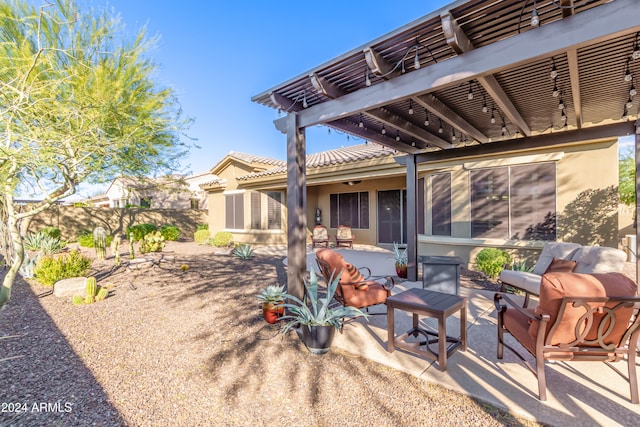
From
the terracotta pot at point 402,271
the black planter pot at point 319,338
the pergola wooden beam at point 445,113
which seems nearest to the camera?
the black planter pot at point 319,338

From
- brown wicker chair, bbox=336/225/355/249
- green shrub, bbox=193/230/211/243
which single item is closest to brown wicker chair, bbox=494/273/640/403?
brown wicker chair, bbox=336/225/355/249

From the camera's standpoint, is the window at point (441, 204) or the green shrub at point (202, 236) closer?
the window at point (441, 204)

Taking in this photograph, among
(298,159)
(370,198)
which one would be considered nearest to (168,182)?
(370,198)

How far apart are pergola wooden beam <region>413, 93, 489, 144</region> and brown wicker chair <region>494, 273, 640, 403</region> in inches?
96.2

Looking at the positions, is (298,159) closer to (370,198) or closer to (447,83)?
(447,83)

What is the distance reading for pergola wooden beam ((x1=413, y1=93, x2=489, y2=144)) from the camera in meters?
3.87

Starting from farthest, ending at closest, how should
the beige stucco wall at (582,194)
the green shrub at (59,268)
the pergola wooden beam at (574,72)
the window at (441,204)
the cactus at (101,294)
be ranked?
the window at (441,204)
the beige stucco wall at (582,194)
the green shrub at (59,268)
the cactus at (101,294)
the pergola wooden beam at (574,72)

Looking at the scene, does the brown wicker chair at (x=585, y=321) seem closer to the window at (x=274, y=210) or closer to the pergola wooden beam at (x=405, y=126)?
the pergola wooden beam at (x=405, y=126)

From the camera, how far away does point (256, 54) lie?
10758 millimetres

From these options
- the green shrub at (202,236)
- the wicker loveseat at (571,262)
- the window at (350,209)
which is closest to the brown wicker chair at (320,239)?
the window at (350,209)

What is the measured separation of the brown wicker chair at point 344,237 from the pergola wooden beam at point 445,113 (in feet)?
22.5

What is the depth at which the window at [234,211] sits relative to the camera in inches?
557

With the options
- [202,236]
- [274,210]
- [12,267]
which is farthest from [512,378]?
[202,236]

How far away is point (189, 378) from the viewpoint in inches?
114
